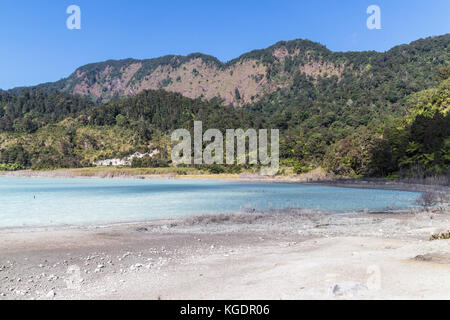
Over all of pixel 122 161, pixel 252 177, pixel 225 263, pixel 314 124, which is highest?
pixel 314 124

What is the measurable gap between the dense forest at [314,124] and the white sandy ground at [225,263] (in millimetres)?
40451

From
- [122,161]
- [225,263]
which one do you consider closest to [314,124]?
[122,161]

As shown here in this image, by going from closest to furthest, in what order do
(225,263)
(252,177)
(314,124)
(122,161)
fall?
(225,263)
(252,177)
(122,161)
(314,124)

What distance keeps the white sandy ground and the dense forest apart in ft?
133

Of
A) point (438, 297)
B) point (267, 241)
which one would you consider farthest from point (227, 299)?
point (267, 241)

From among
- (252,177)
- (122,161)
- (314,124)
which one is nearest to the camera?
(252,177)

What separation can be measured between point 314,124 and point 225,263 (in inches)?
4276

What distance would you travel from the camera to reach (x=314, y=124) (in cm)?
11400

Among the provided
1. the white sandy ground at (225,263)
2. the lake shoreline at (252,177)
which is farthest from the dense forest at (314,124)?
the white sandy ground at (225,263)

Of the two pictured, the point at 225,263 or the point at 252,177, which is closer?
the point at 225,263

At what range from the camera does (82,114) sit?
498 feet

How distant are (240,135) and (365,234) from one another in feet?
320

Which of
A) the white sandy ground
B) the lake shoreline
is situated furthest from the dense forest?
the white sandy ground

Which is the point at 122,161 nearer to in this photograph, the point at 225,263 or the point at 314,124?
the point at 314,124
